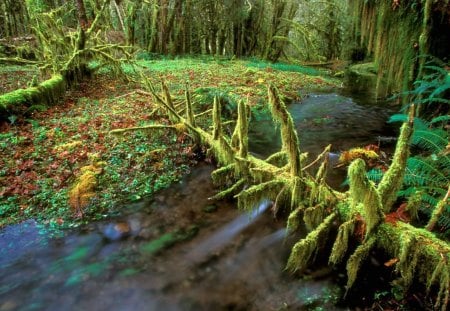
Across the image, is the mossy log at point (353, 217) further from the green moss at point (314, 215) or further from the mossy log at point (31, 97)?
the mossy log at point (31, 97)

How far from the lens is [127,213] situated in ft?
18.4

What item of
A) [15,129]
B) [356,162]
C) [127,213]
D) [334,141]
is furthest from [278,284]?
[15,129]

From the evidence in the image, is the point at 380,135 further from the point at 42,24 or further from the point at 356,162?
the point at 42,24

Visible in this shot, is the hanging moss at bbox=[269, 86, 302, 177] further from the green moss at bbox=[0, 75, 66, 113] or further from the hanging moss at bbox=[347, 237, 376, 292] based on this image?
the green moss at bbox=[0, 75, 66, 113]

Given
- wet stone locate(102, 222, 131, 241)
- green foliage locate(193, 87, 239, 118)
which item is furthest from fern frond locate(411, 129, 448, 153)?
green foliage locate(193, 87, 239, 118)

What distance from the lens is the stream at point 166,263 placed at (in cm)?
392

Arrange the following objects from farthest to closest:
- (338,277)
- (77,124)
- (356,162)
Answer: (77,124) < (338,277) < (356,162)

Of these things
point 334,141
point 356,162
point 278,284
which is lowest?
point 278,284

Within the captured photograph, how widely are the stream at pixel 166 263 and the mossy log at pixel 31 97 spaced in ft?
15.1

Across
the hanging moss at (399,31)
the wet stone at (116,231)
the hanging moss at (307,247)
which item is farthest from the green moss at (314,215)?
the hanging moss at (399,31)

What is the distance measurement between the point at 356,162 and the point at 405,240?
1.16 m

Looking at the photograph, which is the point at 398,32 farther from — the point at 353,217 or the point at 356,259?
the point at 356,259

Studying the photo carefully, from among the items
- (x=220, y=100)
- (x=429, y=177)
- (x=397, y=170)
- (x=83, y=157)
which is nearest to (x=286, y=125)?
(x=397, y=170)

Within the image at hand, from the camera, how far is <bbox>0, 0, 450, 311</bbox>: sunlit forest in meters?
3.70
